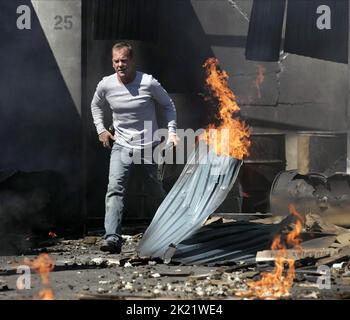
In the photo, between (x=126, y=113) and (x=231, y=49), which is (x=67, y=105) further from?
(x=231, y=49)

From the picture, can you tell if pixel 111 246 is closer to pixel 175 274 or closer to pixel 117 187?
pixel 117 187

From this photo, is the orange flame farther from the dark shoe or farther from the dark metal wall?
the dark metal wall

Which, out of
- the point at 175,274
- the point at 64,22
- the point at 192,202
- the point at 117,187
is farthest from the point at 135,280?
the point at 64,22

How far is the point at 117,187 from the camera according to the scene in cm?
1005

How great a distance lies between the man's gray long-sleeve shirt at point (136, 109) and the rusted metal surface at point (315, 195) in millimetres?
2350

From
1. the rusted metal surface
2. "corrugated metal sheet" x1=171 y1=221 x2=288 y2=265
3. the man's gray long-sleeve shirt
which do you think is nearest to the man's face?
the man's gray long-sleeve shirt

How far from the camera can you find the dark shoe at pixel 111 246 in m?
9.97

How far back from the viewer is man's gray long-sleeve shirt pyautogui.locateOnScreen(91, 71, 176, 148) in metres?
10.2

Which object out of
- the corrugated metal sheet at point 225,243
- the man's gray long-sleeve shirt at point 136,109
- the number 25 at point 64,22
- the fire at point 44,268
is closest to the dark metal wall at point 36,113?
the number 25 at point 64,22

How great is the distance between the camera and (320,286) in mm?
7836

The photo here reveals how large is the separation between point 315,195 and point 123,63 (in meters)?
3.16

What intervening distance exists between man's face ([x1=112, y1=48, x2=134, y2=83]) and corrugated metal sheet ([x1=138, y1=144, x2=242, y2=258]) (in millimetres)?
1249
